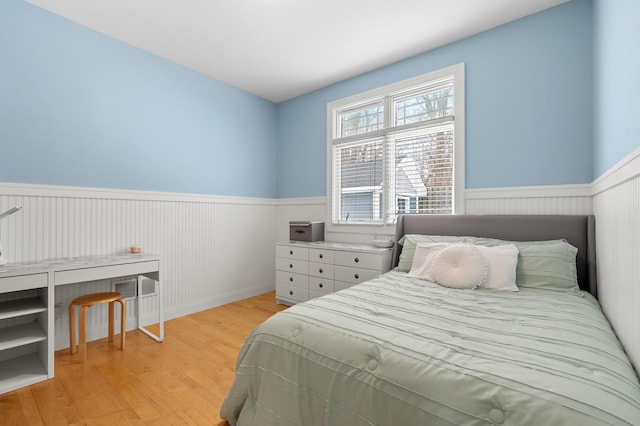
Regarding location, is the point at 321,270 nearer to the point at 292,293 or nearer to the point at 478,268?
the point at 292,293

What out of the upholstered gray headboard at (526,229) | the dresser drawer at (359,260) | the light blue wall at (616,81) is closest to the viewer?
the light blue wall at (616,81)

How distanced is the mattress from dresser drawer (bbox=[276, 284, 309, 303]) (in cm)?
174

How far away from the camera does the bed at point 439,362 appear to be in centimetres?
83

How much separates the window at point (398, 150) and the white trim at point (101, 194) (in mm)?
1482

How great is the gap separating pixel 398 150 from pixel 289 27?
1637mm

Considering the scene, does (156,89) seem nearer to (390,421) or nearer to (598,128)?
(390,421)

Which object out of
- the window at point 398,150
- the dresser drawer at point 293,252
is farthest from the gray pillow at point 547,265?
the dresser drawer at point 293,252

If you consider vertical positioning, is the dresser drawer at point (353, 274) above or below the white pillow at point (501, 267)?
below

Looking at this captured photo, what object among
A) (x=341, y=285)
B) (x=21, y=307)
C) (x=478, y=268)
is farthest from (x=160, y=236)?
(x=478, y=268)

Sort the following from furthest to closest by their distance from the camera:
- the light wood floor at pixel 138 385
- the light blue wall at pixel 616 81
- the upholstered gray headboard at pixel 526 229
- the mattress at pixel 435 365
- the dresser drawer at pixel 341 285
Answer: the dresser drawer at pixel 341 285
the upholstered gray headboard at pixel 526 229
the light wood floor at pixel 138 385
the light blue wall at pixel 616 81
the mattress at pixel 435 365

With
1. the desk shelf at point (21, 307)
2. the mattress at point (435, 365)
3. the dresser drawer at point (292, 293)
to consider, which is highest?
the mattress at point (435, 365)

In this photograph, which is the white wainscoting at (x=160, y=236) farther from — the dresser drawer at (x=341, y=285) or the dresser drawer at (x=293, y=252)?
the dresser drawer at (x=341, y=285)

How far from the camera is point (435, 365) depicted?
982 millimetres

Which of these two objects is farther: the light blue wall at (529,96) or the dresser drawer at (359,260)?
the dresser drawer at (359,260)
